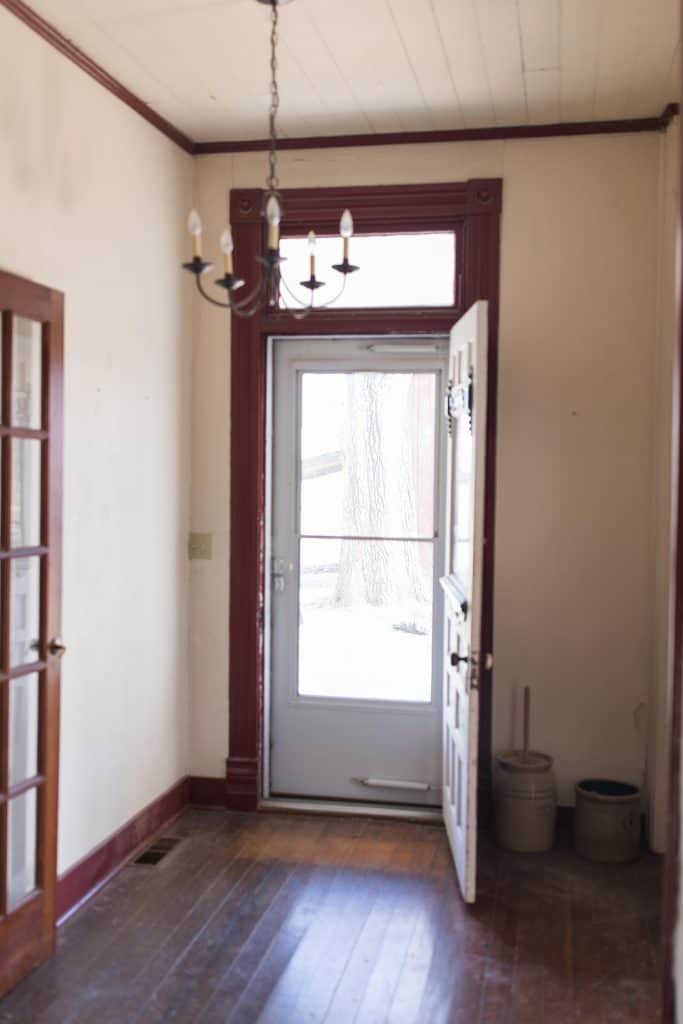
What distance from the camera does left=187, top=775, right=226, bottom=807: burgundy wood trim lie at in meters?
4.52

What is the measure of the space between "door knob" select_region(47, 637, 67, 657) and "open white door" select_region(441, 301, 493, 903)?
1.39 metres

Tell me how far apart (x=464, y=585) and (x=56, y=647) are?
59.0 inches

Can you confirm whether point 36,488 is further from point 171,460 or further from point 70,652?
point 171,460

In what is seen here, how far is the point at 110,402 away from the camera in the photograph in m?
3.72

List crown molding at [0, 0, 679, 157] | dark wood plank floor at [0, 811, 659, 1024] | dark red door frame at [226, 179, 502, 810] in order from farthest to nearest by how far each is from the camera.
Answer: dark red door frame at [226, 179, 502, 810] → crown molding at [0, 0, 679, 157] → dark wood plank floor at [0, 811, 659, 1024]

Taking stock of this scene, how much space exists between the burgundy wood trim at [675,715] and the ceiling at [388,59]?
2.36 m

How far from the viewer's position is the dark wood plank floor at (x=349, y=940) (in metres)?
2.89

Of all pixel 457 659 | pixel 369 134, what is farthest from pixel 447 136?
pixel 457 659

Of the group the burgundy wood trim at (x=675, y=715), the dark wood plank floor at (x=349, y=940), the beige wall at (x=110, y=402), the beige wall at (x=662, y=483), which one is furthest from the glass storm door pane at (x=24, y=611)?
the beige wall at (x=662, y=483)

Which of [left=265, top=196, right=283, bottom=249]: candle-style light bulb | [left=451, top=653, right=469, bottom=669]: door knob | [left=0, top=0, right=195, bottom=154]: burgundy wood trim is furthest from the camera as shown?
[left=451, top=653, right=469, bottom=669]: door knob

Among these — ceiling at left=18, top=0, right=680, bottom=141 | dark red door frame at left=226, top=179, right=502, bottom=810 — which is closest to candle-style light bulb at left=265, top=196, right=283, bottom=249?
ceiling at left=18, top=0, right=680, bottom=141

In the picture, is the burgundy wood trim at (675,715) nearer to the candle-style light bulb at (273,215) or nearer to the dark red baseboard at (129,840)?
the candle-style light bulb at (273,215)

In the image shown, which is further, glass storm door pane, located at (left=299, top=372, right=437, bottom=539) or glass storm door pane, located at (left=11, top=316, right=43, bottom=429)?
glass storm door pane, located at (left=299, top=372, right=437, bottom=539)

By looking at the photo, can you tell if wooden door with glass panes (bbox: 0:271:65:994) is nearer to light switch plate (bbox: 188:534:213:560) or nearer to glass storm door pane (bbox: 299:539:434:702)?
light switch plate (bbox: 188:534:213:560)
